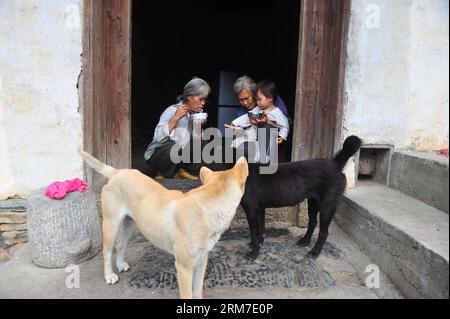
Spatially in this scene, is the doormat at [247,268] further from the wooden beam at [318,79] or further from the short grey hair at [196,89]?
the short grey hair at [196,89]

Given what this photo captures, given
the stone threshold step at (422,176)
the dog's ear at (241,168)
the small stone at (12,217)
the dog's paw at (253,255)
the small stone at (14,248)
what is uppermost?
the dog's ear at (241,168)

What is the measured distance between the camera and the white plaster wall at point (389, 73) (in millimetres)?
3574

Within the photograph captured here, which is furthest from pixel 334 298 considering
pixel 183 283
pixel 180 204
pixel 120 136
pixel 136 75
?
pixel 136 75

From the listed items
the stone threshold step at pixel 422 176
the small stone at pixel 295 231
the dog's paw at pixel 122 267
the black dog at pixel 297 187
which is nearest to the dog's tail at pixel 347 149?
the black dog at pixel 297 187

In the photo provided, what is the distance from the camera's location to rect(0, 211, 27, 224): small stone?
3594mm

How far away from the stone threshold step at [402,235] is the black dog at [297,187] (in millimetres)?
370

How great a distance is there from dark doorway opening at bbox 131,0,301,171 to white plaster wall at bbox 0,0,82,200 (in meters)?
4.67

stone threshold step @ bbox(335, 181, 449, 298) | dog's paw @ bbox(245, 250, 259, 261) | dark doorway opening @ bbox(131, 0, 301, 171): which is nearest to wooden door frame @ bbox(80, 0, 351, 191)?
stone threshold step @ bbox(335, 181, 449, 298)

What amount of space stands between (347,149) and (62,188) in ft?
8.27

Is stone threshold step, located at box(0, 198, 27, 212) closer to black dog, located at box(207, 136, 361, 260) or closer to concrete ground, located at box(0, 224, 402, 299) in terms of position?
concrete ground, located at box(0, 224, 402, 299)

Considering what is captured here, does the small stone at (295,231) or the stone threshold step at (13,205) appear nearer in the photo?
the stone threshold step at (13,205)

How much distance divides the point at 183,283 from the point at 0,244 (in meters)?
2.43

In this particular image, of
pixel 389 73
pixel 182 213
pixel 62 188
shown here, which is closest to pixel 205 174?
pixel 182 213

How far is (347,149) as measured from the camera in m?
3.19
